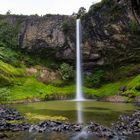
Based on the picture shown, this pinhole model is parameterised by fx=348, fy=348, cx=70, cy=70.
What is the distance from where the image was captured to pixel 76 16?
73.7 m

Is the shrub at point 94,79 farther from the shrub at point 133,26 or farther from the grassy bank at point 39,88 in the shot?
the shrub at point 133,26

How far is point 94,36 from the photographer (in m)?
65.1

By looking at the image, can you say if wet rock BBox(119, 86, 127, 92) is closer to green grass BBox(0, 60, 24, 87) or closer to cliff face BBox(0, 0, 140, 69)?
cliff face BBox(0, 0, 140, 69)

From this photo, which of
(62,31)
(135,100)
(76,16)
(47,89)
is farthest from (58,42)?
(135,100)

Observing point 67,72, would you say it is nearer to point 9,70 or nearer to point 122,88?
point 9,70

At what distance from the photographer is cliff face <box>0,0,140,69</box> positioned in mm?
61688

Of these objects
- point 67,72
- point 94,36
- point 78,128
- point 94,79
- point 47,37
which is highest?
point 47,37

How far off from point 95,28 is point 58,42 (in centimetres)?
898

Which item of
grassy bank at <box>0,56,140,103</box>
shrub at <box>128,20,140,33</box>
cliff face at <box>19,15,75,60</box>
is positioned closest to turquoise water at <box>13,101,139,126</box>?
grassy bank at <box>0,56,140,103</box>

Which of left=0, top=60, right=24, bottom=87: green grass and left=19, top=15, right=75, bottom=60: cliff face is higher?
left=19, top=15, right=75, bottom=60: cliff face

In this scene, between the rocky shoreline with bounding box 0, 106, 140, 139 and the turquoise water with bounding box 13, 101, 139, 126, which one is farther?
the turquoise water with bounding box 13, 101, 139, 126

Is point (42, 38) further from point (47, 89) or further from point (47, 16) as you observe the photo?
point (47, 89)

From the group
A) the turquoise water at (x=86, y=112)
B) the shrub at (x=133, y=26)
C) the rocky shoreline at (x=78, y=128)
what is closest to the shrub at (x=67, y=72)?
the shrub at (x=133, y=26)

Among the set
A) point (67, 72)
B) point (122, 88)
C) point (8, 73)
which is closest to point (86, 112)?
point (122, 88)
